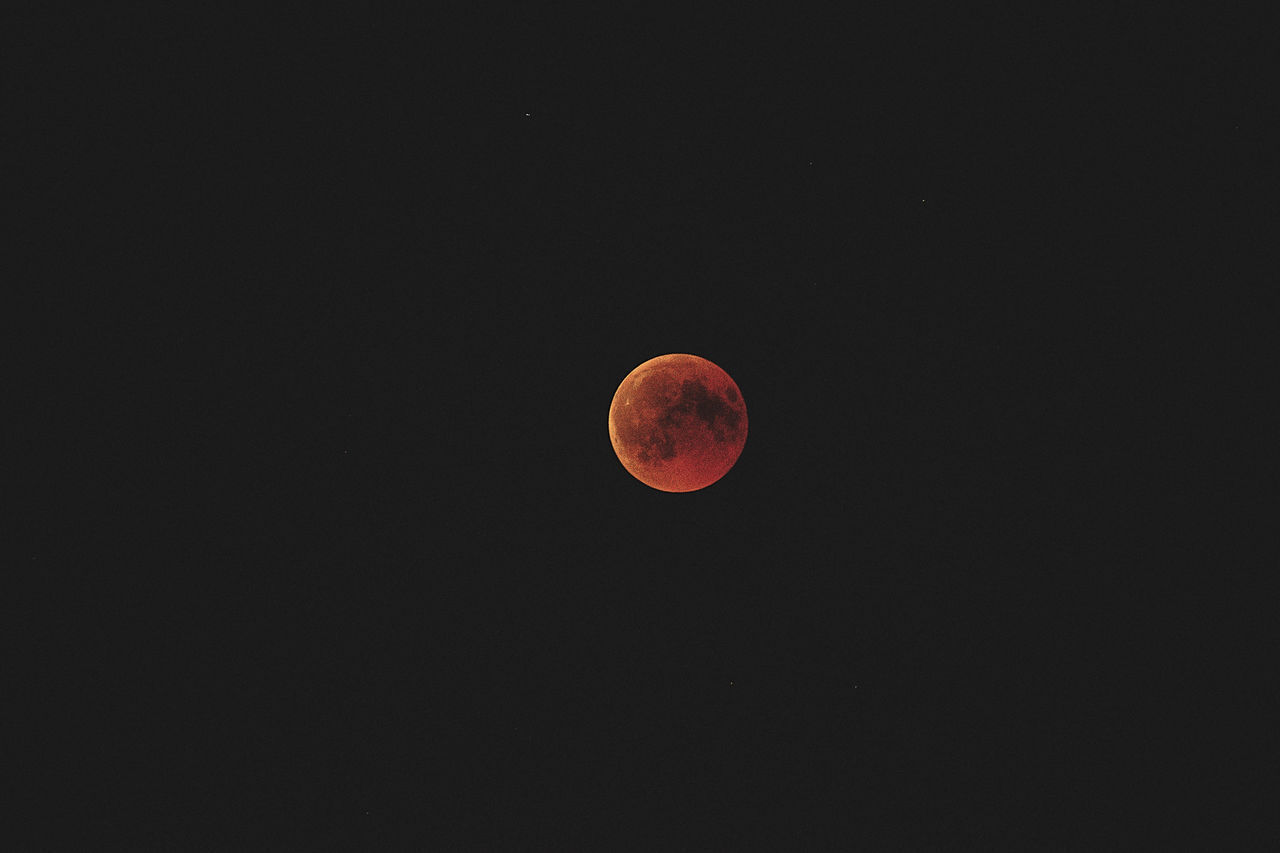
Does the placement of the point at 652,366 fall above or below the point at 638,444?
above

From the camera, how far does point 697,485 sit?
4488 millimetres

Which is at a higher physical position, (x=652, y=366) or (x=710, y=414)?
(x=652, y=366)

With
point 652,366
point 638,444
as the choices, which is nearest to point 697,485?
point 638,444

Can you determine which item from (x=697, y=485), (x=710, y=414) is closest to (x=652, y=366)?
(x=710, y=414)

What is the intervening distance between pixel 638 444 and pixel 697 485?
1.50ft

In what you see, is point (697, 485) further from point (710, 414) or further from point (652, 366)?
point (652, 366)

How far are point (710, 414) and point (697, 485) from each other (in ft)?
1.52

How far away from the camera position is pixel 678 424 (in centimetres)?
426

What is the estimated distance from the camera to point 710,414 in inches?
170

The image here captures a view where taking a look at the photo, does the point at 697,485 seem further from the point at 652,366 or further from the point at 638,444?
the point at 652,366

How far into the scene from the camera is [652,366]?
452 centimetres

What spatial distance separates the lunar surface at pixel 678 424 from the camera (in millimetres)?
4273

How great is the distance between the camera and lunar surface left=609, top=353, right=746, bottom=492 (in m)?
4.27

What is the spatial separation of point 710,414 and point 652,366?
0.49 metres
